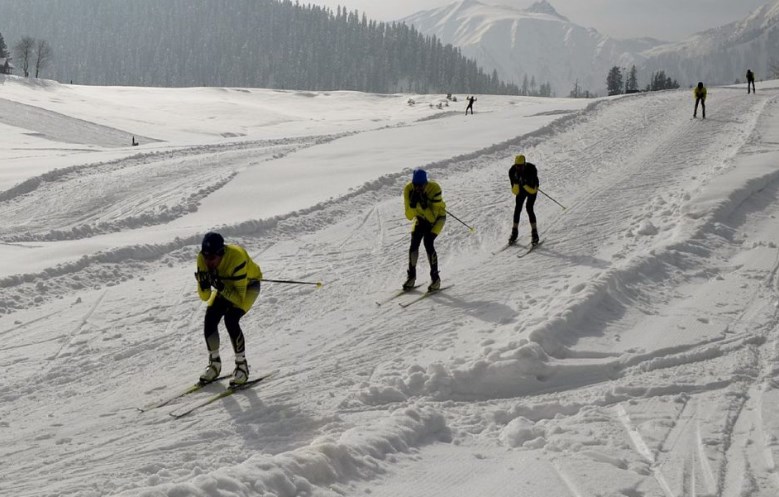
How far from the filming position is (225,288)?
7.45 meters

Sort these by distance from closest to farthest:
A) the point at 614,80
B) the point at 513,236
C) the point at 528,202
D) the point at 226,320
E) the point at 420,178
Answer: the point at 226,320 → the point at 420,178 → the point at 528,202 → the point at 513,236 → the point at 614,80

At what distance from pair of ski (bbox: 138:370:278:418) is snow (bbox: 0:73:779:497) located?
108 mm

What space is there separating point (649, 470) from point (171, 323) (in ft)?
21.6

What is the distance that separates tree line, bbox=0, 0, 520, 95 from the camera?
14575 centimetres

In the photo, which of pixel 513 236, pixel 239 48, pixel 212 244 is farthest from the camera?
pixel 239 48

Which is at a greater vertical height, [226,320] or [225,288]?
[225,288]

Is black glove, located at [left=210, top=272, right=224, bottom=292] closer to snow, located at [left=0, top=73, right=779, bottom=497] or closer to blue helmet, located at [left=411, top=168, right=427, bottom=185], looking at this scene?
snow, located at [left=0, top=73, right=779, bottom=497]

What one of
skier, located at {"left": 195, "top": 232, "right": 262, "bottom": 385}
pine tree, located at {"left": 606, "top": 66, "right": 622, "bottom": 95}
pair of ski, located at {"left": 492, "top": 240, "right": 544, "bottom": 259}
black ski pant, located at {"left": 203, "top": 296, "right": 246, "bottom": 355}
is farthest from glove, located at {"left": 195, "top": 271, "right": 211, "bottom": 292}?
pine tree, located at {"left": 606, "top": 66, "right": 622, "bottom": 95}

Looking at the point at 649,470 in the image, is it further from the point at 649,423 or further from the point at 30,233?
the point at 30,233

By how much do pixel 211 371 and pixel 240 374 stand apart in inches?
14.6

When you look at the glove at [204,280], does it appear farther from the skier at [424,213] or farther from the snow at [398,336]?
the skier at [424,213]

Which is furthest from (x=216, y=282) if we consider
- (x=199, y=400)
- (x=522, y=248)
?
(x=522, y=248)

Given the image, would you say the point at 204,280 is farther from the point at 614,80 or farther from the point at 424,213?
the point at 614,80

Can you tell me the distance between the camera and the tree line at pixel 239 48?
146m
